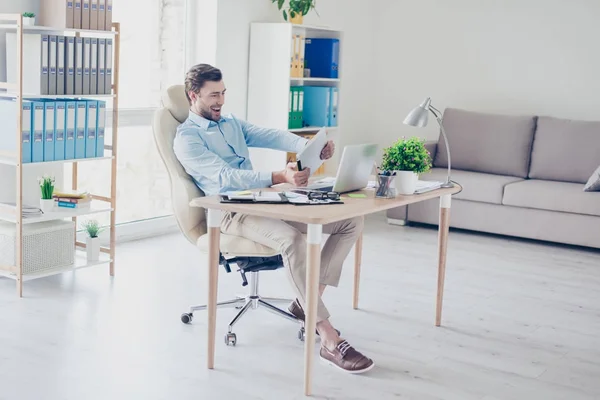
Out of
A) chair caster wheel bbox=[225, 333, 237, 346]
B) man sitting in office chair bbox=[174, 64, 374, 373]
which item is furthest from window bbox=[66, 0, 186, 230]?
chair caster wheel bbox=[225, 333, 237, 346]

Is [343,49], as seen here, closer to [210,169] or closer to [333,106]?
[333,106]

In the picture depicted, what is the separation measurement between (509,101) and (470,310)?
2984 millimetres

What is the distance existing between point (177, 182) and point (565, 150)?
3472mm

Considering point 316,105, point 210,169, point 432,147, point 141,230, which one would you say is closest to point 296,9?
point 316,105

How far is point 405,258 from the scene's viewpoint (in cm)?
519

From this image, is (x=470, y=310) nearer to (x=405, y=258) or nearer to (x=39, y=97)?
(x=405, y=258)

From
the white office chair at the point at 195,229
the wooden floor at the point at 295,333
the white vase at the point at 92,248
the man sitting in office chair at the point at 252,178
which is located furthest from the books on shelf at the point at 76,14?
the wooden floor at the point at 295,333

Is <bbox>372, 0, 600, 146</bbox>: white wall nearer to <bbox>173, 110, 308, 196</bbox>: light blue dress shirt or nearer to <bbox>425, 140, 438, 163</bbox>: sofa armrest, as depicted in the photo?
<bbox>425, 140, 438, 163</bbox>: sofa armrest

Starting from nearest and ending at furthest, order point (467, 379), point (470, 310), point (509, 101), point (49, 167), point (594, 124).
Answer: point (467, 379)
point (470, 310)
point (49, 167)
point (594, 124)
point (509, 101)

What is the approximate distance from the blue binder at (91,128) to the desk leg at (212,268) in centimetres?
147

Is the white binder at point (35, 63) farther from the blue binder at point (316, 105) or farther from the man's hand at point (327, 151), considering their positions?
the blue binder at point (316, 105)

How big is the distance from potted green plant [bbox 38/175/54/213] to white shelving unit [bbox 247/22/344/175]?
6.31 feet

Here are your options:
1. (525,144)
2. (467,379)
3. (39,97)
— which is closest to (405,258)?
(525,144)

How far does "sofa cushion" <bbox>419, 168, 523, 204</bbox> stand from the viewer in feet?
19.3
